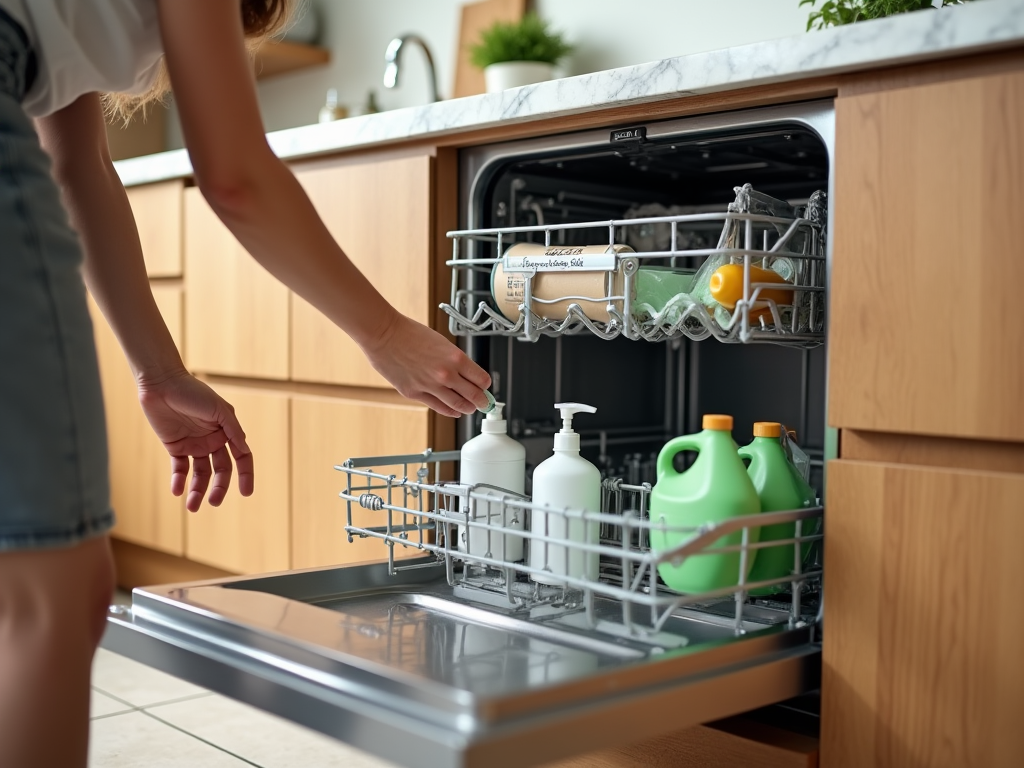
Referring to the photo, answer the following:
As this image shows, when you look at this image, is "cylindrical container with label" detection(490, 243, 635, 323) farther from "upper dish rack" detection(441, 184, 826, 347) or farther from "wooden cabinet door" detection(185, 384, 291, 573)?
"wooden cabinet door" detection(185, 384, 291, 573)

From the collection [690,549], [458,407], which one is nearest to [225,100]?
[458,407]

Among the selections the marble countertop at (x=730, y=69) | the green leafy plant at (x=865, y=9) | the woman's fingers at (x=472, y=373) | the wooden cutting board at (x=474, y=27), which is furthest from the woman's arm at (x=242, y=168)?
the wooden cutting board at (x=474, y=27)

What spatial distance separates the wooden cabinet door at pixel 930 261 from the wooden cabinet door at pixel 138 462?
4.72 feet

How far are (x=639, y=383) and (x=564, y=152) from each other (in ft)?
1.97

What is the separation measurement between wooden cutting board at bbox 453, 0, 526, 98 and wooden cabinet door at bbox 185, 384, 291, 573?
0.99 m

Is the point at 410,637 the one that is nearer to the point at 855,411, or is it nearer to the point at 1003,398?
the point at 855,411

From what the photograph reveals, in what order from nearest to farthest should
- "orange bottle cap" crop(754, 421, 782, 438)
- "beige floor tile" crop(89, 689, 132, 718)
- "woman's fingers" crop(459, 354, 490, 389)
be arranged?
"woman's fingers" crop(459, 354, 490, 389) → "orange bottle cap" crop(754, 421, 782, 438) → "beige floor tile" crop(89, 689, 132, 718)

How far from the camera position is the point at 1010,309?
3.30ft

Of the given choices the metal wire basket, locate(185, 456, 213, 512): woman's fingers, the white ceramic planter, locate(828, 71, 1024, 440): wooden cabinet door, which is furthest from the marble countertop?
the white ceramic planter

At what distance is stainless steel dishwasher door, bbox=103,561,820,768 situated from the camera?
823 mm

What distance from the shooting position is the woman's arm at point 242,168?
2.84 feet

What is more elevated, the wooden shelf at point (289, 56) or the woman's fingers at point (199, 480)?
the wooden shelf at point (289, 56)

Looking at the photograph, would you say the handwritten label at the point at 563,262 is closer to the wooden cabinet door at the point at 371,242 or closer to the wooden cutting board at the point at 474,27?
the wooden cabinet door at the point at 371,242

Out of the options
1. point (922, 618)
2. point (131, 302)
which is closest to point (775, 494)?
point (922, 618)
